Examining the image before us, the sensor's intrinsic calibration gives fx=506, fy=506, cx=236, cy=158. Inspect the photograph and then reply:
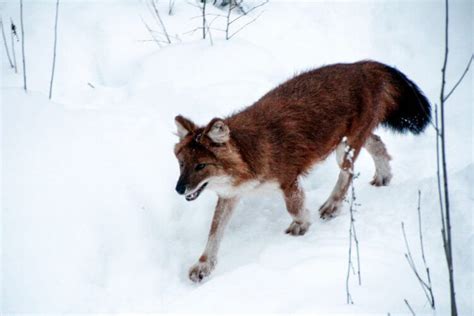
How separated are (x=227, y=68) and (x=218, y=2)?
1983mm

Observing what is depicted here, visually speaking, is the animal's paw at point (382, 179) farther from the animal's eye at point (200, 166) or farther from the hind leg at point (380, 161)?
the animal's eye at point (200, 166)

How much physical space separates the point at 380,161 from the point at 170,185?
2165mm

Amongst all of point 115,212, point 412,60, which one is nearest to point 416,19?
point 412,60

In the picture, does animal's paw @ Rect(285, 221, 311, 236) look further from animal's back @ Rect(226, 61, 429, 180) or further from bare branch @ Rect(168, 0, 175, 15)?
bare branch @ Rect(168, 0, 175, 15)

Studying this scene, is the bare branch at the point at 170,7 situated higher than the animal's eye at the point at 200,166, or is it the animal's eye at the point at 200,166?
the bare branch at the point at 170,7

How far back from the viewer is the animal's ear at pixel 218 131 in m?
4.01

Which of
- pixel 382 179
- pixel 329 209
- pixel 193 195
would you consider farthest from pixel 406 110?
pixel 193 195

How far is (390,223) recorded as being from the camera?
14.4 feet

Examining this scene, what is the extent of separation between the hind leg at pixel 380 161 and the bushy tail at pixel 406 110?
0.76ft

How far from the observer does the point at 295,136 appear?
4586 mm

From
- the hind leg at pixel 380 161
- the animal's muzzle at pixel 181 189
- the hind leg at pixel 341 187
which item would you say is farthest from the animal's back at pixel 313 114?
the animal's muzzle at pixel 181 189

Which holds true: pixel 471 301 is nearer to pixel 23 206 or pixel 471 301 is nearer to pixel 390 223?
pixel 390 223

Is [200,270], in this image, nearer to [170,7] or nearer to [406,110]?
[406,110]

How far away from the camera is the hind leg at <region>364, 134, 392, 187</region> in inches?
205
